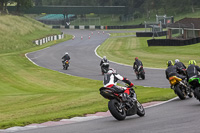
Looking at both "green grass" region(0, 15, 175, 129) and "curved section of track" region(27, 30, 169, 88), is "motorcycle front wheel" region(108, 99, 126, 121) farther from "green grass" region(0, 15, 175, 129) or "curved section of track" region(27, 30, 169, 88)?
"curved section of track" region(27, 30, 169, 88)

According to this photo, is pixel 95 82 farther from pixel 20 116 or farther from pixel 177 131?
pixel 177 131

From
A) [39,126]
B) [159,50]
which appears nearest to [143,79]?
[39,126]

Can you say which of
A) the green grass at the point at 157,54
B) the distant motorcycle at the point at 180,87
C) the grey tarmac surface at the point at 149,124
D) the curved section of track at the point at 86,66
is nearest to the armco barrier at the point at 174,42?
the green grass at the point at 157,54

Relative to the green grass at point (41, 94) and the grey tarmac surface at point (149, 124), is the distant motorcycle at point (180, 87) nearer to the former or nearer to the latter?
the green grass at point (41, 94)

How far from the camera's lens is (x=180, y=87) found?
17.5m

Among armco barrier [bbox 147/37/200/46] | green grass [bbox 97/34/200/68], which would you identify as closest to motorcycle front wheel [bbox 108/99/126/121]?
green grass [bbox 97/34/200/68]

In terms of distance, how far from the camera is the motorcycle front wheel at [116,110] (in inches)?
527

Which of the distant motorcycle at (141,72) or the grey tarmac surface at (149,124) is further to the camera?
the distant motorcycle at (141,72)

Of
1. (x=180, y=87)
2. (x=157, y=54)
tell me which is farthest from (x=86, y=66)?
(x=180, y=87)

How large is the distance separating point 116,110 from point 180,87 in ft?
16.0

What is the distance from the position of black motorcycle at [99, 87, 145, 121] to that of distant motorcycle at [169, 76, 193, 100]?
353 cm

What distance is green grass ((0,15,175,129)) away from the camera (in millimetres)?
15806

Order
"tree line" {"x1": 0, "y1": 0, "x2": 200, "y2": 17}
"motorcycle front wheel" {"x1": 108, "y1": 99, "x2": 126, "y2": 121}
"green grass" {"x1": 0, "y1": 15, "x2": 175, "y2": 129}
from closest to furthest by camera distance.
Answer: "motorcycle front wheel" {"x1": 108, "y1": 99, "x2": 126, "y2": 121}
"green grass" {"x1": 0, "y1": 15, "x2": 175, "y2": 129}
"tree line" {"x1": 0, "y1": 0, "x2": 200, "y2": 17}

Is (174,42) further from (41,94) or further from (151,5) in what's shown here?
(151,5)
